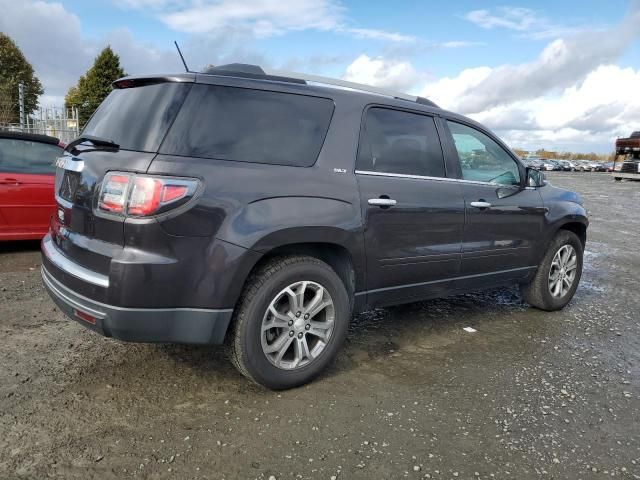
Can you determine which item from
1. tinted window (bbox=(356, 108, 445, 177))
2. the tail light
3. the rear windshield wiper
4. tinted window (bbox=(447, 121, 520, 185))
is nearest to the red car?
the rear windshield wiper

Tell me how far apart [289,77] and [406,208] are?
117cm

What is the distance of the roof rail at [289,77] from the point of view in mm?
3148

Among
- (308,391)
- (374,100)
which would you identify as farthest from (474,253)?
(308,391)

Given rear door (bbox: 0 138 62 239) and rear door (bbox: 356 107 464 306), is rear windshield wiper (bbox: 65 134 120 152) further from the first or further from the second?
rear door (bbox: 0 138 62 239)

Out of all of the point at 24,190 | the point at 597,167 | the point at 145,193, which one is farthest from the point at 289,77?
the point at 597,167

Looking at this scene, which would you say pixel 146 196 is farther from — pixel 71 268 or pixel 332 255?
pixel 332 255

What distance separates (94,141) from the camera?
3.04 metres

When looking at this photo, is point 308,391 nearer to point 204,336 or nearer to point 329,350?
point 329,350

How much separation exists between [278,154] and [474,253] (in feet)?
6.45

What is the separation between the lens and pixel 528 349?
415cm

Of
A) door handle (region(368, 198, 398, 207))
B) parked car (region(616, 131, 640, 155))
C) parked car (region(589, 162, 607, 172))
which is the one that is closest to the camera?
door handle (region(368, 198, 398, 207))

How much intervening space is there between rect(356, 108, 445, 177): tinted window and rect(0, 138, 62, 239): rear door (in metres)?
4.39

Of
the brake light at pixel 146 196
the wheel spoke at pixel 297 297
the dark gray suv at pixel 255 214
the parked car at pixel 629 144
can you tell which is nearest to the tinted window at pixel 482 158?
the dark gray suv at pixel 255 214

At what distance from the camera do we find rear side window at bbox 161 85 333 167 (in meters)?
2.82
